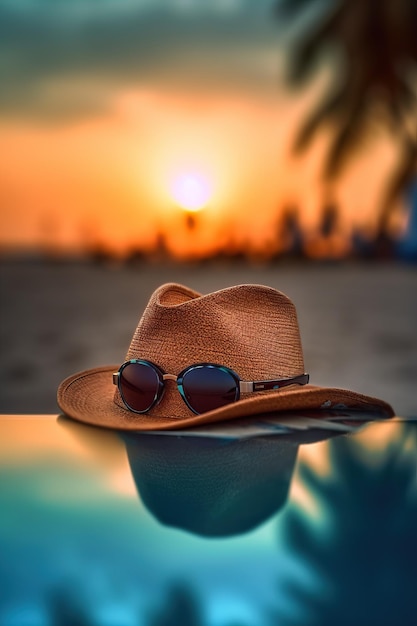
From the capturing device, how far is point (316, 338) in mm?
5887

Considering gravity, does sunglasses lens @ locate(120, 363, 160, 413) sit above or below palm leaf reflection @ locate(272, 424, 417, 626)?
above

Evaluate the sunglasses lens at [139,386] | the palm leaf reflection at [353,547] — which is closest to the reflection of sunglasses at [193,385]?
the sunglasses lens at [139,386]

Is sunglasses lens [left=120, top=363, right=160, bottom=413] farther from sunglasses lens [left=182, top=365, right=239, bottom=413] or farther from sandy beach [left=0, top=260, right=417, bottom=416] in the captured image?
sandy beach [left=0, top=260, right=417, bottom=416]

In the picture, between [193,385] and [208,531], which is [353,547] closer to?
[208,531]

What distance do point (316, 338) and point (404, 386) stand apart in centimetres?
149

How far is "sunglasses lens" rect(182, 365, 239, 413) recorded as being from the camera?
0.85 meters

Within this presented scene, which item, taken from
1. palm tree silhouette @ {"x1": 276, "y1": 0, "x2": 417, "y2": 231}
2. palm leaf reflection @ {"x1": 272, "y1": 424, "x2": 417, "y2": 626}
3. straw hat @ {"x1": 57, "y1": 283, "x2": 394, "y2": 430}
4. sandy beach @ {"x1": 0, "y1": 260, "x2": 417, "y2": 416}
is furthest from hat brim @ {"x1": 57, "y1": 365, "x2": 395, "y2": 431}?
palm tree silhouette @ {"x1": 276, "y1": 0, "x2": 417, "y2": 231}

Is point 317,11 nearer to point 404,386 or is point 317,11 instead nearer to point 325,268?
point 325,268

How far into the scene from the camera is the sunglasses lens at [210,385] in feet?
2.80

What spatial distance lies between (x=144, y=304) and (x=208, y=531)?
695 centimetres

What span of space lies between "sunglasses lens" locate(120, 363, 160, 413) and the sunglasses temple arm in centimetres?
12

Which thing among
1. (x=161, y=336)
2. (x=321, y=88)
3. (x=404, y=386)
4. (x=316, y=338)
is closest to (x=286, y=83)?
(x=321, y=88)

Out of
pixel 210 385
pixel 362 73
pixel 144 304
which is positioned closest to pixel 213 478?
pixel 210 385

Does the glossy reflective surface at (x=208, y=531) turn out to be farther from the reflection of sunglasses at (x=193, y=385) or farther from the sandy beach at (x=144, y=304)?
the sandy beach at (x=144, y=304)
